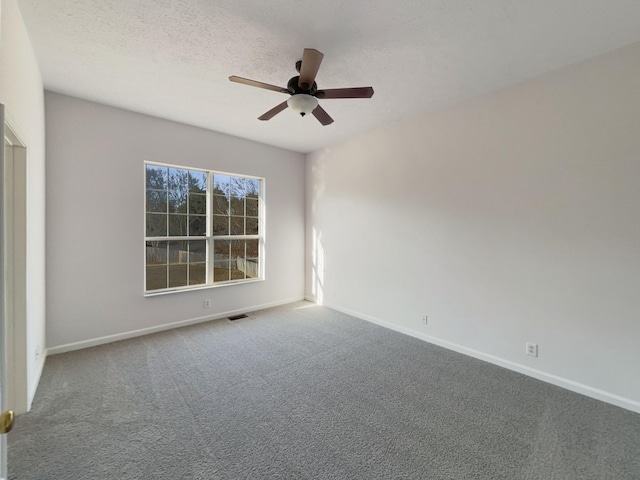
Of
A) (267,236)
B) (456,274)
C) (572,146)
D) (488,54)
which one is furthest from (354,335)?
(488,54)

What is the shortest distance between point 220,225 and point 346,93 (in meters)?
2.90

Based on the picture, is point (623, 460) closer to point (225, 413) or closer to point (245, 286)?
point (225, 413)

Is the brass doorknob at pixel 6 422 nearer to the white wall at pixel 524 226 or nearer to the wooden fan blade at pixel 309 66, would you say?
the wooden fan blade at pixel 309 66

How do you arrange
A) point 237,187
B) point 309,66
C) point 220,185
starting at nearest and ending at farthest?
point 309,66, point 220,185, point 237,187

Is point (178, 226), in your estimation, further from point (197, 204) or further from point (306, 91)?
point (306, 91)

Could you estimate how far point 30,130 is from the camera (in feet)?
7.48

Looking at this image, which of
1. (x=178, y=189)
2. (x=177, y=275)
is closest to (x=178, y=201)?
(x=178, y=189)

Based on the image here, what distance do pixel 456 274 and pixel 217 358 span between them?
2.79 metres

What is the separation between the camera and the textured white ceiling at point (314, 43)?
1.86 metres

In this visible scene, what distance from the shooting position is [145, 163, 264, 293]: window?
3717 millimetres

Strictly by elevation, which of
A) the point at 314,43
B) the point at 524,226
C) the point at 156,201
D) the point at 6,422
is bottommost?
the point at 6,422

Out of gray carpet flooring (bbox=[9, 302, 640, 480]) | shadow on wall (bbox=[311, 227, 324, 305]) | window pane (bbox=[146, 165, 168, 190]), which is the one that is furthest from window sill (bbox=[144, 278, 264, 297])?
window pane (bbox=[146, 165, 168, 190])

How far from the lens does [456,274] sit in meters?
3.20

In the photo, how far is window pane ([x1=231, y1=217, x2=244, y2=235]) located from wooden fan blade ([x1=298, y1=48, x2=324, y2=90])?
9.04 feet
